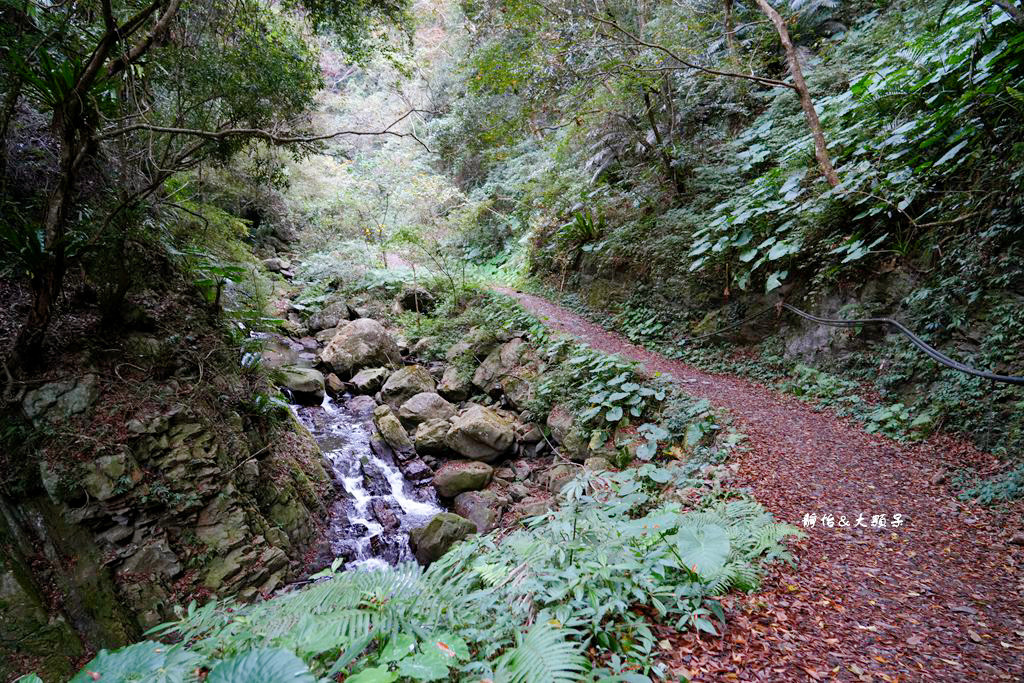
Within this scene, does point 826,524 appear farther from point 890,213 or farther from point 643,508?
point 890,213

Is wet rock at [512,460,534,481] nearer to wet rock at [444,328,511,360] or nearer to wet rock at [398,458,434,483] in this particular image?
wet rock at [398,458,434,483]

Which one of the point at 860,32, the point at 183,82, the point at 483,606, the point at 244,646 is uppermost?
the point at 183,82

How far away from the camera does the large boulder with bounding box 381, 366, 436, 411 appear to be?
900 cm

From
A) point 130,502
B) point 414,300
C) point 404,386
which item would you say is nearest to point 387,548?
point 130,502

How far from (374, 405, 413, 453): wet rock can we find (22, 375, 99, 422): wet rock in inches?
158

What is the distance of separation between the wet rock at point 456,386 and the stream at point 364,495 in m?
1.56

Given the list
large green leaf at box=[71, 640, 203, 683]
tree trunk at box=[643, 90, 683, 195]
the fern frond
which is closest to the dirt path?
the fern frond

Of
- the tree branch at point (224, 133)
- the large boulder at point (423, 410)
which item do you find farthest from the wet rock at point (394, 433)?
the tree branch at point (224, 133)

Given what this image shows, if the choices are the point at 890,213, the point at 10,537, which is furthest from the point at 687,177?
the point at 10,537

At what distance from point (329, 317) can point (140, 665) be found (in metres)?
11.8

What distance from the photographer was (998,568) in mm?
2744

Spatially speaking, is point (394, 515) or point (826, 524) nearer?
point (826, 524)

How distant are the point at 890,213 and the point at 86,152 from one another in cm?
808

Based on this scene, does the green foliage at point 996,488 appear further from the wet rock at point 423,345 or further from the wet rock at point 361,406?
the wet rock at point 423,345
